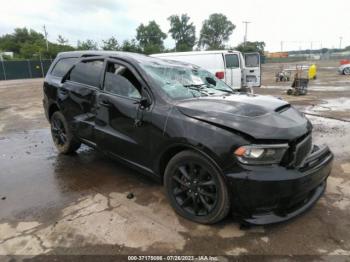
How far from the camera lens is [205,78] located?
4.21 metres

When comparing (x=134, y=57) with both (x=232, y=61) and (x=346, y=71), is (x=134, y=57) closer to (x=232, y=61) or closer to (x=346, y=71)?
(x=232, y=61)

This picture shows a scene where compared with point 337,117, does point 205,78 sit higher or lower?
higher

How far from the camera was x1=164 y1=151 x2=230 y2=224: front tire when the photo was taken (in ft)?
9.00

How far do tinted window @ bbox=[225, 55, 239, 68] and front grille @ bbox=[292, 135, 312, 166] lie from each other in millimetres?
8762

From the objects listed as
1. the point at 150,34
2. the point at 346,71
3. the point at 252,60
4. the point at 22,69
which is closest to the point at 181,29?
the point at 150,34

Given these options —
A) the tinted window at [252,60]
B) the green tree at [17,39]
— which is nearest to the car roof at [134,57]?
the tinted window at [252,60]

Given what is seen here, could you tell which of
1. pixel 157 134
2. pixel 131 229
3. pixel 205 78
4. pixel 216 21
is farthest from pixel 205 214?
pixel 216 21

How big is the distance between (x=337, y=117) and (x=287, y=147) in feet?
21.8

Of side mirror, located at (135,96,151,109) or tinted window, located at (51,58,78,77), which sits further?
tinted window, located at (51,58,78,77)

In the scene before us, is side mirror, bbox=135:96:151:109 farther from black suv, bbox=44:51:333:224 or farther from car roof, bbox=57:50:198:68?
car roof, bbox=57:50:198:68

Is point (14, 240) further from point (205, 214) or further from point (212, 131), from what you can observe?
point (212, 131)

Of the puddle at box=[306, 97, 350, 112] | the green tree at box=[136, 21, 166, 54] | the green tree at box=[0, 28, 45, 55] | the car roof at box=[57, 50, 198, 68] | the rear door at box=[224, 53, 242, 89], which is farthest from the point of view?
the green tree at box=[136, 21, 166, 54]

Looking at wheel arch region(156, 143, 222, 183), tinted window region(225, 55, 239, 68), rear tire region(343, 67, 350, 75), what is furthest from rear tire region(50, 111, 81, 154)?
rear tire region(343, 67, 350, 75)

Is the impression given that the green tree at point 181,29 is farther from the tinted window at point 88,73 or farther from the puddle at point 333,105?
the tinted window at point 88,73
